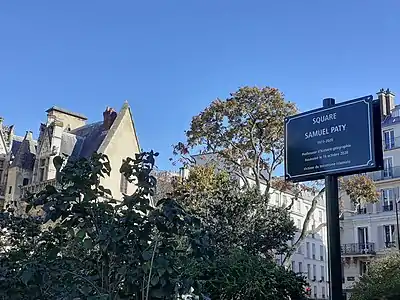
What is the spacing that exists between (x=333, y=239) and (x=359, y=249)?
38174mm

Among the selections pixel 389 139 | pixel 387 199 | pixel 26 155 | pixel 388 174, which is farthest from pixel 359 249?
pixel 26 155

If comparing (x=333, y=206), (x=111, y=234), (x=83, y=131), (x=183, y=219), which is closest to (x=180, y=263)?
(x=183, y=219)

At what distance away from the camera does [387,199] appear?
4256 centimetres

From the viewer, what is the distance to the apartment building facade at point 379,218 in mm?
41875

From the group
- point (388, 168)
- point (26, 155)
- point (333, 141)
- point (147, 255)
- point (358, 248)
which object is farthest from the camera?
point (358, 248)

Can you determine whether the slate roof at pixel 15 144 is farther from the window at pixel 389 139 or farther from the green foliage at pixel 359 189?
the window at pixel 389 139

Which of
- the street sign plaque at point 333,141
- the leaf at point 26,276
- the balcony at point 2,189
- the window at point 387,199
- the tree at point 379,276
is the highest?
the window at point 387,199

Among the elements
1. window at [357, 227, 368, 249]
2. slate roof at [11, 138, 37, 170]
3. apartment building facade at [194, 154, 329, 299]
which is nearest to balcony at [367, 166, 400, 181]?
window at [357, 227, 368, 249]

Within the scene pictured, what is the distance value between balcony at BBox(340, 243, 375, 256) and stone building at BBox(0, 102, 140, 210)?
69.9 ft

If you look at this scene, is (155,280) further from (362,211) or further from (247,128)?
(362,211)

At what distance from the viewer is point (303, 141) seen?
8.40 meters

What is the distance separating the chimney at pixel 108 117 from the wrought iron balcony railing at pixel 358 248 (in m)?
23.6

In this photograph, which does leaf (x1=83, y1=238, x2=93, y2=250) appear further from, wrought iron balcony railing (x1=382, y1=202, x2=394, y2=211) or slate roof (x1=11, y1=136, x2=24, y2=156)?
wrought iron balcony railing (x1=382, y1=202, x2=394, y2=211)

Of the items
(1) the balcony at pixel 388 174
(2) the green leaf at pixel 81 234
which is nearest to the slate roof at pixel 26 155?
(1) the balcony at pixel 388 174
